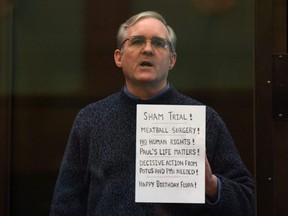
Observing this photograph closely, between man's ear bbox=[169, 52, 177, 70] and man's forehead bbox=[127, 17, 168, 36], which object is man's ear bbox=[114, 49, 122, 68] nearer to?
man's forehead bbox=[127, 17, 168, 36]

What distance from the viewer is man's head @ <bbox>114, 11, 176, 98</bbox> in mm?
1959

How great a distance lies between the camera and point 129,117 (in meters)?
1.99

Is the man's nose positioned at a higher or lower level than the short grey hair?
lower

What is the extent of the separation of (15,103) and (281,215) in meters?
1.23

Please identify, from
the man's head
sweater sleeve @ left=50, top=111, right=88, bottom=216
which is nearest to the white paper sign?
the man's head

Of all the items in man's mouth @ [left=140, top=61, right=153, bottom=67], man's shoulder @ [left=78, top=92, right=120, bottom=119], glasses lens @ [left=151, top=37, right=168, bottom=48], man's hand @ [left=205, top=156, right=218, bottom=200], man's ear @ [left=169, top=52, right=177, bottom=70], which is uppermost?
glasses lens @ [left=151, top=37, right=168, bottom=48]

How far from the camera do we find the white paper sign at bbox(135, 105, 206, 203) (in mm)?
1954

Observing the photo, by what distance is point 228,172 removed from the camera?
1984 millimetres

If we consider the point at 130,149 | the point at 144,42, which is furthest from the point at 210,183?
the point at 144,42

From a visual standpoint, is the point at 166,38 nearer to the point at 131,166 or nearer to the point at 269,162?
the point at 131,166

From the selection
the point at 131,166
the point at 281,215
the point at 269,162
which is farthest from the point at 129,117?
the point at 281,215

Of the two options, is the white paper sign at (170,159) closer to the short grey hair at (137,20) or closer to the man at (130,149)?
the man at (130,149)

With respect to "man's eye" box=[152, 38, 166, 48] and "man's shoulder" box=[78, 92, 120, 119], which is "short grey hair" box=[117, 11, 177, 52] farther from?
"man's shoulder" box=[78, 92, 120, 119]

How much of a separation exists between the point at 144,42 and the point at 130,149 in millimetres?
437
